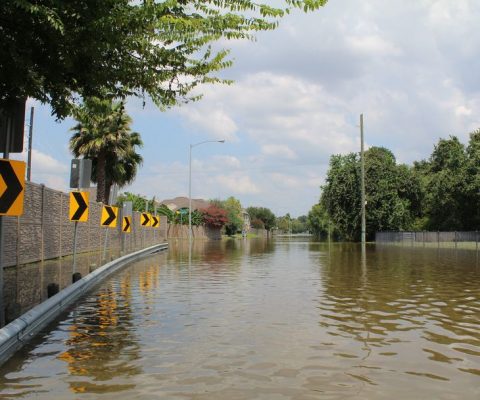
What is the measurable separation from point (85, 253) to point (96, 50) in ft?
73.1

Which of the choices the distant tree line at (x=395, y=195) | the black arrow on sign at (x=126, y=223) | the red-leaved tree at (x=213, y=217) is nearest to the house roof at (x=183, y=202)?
the red-leaved tree at (x=213, y=217)

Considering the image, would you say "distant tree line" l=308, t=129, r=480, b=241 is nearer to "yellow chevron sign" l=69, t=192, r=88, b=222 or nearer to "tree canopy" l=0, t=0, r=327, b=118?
"yellow chevron sign" l=69, t=192, r=88, b=222

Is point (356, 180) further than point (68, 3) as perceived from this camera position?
Yes

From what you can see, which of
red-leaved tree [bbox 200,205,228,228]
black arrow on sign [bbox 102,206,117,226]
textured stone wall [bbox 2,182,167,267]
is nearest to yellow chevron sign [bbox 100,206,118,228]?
black arrow on sign [bbox 102,206,117,226]

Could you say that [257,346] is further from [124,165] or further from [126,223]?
[124,165]

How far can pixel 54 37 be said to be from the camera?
7.43 m

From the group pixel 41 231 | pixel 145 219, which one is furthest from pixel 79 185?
pixel 145 219

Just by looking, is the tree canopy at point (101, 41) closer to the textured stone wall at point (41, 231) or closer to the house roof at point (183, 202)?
the textured stone wall at point (41, 231)

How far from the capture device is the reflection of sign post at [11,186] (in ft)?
27.2

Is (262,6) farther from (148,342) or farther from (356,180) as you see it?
(356,180)

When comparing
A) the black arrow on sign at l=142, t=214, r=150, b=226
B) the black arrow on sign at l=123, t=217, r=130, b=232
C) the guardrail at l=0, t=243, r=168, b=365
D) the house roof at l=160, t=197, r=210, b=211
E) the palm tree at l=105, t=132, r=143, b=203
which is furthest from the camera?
the house roof at l=160, t=197, r=210, b=211

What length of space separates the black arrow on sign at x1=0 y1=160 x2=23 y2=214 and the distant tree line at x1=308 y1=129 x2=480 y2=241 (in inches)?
2006

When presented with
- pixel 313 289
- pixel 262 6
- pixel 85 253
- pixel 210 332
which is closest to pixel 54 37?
pixel 262 6

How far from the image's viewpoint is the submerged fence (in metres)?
45.5
